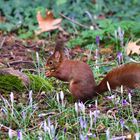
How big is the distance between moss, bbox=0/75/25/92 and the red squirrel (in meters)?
0.30

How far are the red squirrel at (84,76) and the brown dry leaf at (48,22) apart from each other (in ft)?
9.22

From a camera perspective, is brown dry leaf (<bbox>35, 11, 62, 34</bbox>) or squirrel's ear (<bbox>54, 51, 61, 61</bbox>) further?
brown dry leaf (<bbox>35, 11, 62, 34</bbox>)

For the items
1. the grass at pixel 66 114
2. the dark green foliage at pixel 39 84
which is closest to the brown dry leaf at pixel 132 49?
the grass at pixel 66 114

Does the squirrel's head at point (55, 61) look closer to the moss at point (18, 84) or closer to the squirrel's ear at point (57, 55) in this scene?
the squirrel's ear at point (57, 55)

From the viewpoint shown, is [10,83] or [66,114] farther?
[10,83]

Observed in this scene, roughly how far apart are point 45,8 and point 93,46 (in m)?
1.95

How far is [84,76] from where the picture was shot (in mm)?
5141

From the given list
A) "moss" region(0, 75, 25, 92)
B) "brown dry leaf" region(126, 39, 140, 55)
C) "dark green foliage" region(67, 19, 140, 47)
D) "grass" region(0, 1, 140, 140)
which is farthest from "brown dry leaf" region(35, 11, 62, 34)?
"moss" region(0, 75, 25, 92)

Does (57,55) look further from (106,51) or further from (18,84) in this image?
(106,51)

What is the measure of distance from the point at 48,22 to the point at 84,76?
3388 mm

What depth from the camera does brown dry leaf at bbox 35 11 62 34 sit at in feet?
27.1

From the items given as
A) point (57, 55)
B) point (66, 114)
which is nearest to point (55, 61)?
point (57, 55)

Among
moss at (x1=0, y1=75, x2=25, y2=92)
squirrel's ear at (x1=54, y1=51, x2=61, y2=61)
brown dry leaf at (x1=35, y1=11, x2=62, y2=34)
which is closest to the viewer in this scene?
squirrel's ear at (x1=54, y1=51, x2=61, y2=61)

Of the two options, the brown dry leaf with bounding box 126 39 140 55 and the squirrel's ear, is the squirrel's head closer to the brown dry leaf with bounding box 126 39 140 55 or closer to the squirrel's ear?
the squirrel's ear
